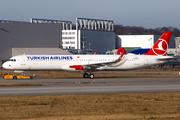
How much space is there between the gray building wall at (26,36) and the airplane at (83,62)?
128ft

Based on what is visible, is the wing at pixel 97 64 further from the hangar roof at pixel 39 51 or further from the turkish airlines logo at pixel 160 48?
the hangar roof at pixel 39 51

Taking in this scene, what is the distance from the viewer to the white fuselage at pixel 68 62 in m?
44.2

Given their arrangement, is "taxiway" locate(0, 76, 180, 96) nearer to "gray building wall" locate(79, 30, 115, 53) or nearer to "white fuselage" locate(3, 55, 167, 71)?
"white fuselage" locate(3, 55, 167, 71)

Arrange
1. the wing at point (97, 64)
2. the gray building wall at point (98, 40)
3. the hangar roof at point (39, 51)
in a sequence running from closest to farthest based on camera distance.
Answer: the wing at point (97, 64) < the hangar roof at point (39, 51) < the gray building wall at point (98, 40)

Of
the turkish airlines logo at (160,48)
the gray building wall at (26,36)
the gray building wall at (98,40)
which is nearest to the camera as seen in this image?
the turkish airlines logo at (160,48)

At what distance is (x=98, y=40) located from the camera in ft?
459

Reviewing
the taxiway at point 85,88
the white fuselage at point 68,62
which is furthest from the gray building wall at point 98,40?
the taxiway at point 85,88

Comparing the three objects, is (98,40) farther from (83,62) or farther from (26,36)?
(83,62)

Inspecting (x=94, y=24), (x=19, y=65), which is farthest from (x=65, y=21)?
(x=19, y=65)

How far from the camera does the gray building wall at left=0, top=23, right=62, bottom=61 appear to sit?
81750mm

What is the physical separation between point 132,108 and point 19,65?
97.0 feet

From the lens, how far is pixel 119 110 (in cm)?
1700

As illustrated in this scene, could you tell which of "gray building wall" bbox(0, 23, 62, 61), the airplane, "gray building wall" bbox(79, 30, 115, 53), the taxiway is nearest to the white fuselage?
the airplane

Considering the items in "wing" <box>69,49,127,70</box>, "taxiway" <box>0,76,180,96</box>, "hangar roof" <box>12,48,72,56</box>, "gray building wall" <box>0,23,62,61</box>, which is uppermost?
"gray building wall" <box>0,23,62,61</box>
